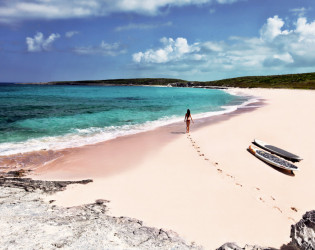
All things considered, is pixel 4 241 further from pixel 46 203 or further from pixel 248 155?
pixel 248 155

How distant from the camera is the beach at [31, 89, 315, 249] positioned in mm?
6691

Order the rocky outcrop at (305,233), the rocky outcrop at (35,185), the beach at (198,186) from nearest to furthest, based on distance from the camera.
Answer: the rocky outcrop at (305,233)
the beach at (198,186)
the rocky outcrop at (35,185)

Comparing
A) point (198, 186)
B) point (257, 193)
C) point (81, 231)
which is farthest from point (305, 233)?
point (81, 231)

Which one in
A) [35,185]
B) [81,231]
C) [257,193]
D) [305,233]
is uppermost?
[305,233]

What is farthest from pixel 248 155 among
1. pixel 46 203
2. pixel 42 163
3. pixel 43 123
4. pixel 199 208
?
pixel 43 123

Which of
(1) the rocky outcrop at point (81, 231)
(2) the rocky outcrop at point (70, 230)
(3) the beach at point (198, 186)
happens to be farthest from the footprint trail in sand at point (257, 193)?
(2) the rocky outcrop at point (70, 230)

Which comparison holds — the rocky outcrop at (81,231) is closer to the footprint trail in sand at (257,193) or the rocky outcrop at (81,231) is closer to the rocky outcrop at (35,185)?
the rocky outcrop at (35,185)

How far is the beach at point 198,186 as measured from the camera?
22.0 feet

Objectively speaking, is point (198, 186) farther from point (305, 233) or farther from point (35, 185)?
point (35, 185)

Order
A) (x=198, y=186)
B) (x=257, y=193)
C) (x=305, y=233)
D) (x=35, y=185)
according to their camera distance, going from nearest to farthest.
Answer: (x=305, y=233)
(x=35, y=185)
(x=257, y=193)
(x=198, y=186)

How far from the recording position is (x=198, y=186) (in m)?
9.17

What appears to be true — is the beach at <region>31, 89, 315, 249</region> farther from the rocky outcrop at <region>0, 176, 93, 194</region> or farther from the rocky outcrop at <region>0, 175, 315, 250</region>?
the rocky outcrop at <region>0, 175, 315, 250</region>

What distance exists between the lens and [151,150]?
14273mm

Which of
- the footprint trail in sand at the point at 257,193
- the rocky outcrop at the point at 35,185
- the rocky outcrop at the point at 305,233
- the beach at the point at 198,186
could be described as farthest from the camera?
the rocky outcrop at the point at 35,185
